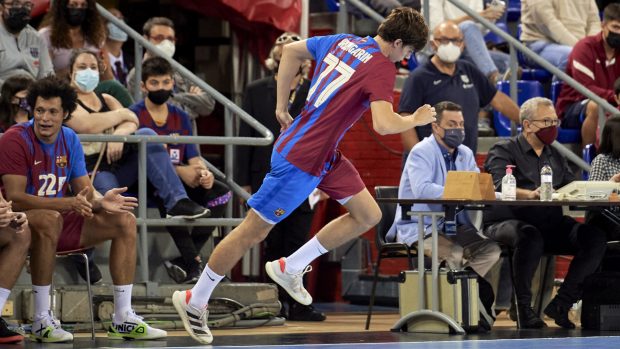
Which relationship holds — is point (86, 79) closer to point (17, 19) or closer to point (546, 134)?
point (17, 19)

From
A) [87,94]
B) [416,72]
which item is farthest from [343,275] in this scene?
[87,94]

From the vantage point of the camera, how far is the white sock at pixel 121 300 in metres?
7.96

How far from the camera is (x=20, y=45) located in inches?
385

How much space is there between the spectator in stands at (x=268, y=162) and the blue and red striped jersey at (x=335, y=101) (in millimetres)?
2594

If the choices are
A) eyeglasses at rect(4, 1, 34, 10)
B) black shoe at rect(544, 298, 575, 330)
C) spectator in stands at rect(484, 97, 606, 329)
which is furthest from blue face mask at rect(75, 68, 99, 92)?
black shoe at rect(544, 298, 575, 330)

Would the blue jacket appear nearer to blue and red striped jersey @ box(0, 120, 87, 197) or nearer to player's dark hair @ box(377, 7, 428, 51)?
player's dark hair @ box(377, 7, 428, 51)

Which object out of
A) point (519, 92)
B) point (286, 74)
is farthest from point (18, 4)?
point (519, 92)

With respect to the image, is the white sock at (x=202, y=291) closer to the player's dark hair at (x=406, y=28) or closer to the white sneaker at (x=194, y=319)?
the white sneaker at (x=194, y=319)

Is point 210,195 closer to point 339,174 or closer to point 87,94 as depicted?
point 87,94

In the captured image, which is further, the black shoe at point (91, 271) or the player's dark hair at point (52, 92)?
the black shoe at point (91, 271)

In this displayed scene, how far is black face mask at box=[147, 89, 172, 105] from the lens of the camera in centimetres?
953

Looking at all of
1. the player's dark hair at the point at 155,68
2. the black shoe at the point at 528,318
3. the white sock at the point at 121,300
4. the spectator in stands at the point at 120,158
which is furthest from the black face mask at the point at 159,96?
the black shoe at the point at 528,318

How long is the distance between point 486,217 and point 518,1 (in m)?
5.21

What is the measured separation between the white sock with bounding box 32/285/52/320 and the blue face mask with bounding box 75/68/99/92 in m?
2.06
